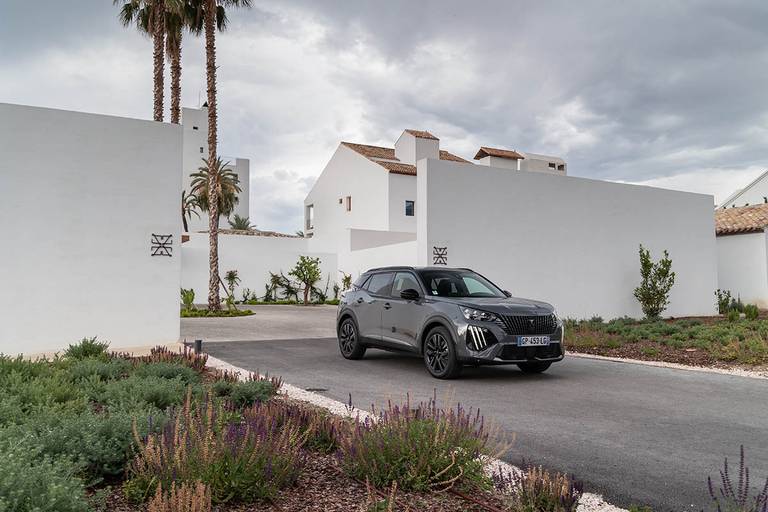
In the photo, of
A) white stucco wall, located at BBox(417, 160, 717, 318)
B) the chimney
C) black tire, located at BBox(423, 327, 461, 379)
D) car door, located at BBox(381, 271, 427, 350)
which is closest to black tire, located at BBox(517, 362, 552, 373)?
black tire, located at BBox(423, 327, 461, 379)

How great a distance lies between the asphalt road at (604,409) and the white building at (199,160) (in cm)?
4479

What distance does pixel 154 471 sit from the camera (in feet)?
11.2

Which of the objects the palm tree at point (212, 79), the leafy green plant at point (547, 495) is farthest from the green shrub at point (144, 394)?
the palm tree at point (212, 79)

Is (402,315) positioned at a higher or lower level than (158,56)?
lower

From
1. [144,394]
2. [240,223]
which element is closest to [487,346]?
[144,394]

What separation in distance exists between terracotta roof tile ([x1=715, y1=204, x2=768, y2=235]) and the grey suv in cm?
1982

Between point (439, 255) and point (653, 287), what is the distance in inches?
331

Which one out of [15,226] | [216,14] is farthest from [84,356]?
[216,14]

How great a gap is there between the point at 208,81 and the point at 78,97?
4573mm

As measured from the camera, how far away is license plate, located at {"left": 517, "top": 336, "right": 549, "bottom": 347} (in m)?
8.35

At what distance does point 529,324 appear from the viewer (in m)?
8.55

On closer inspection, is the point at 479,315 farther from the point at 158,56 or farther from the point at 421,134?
the point at 421,134

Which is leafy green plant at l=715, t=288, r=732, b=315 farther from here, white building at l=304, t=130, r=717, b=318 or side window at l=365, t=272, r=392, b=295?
side window at l=365, t=272, r=392, b=295

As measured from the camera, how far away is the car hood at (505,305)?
334 inches
